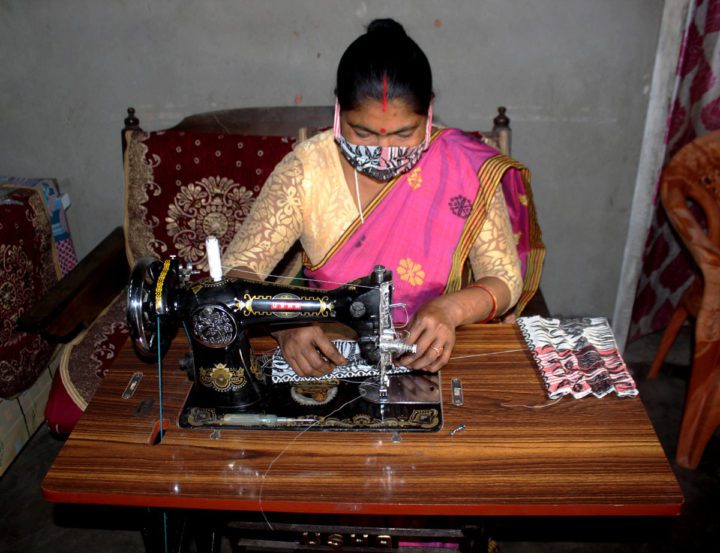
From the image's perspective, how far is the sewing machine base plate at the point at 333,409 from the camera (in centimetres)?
146

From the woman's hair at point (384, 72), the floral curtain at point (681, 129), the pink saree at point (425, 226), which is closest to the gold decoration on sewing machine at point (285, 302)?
the pink saree at point (425, 226)

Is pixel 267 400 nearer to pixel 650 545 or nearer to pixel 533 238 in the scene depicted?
pixel 533 238

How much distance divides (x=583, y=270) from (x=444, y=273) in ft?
5.28

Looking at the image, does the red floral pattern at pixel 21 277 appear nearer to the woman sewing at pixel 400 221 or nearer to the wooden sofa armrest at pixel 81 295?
the wooden sofa armrest at pixel 81 295

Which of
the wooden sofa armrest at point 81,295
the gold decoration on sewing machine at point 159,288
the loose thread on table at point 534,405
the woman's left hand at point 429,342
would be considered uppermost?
the gold decoration on sewing machine at point 159,288

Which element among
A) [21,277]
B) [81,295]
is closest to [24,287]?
[21,277]

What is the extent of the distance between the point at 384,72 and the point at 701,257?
1.51 meters

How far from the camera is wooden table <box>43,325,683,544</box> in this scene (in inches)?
49.9

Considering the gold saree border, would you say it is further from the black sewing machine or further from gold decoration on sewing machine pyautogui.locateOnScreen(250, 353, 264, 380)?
gold decoration on sewing machine pyautogui.locateOnScreen(250, 353, 264, 380)

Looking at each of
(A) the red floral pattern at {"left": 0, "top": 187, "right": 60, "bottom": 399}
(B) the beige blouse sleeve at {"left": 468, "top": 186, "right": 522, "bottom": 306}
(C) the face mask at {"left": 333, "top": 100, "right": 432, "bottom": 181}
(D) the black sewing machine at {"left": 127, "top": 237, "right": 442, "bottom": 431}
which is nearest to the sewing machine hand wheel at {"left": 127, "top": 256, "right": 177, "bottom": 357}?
(D) the black sewing machine at {"left": 127, "top": 237, "right": 442, "bottom": 431}

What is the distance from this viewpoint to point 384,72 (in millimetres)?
1562

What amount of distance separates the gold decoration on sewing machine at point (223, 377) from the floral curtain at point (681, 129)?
6.97 feet

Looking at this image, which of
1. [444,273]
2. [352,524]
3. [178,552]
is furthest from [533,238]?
[178,552]

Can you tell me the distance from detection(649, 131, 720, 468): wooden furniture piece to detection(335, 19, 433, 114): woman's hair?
4.43 ft
